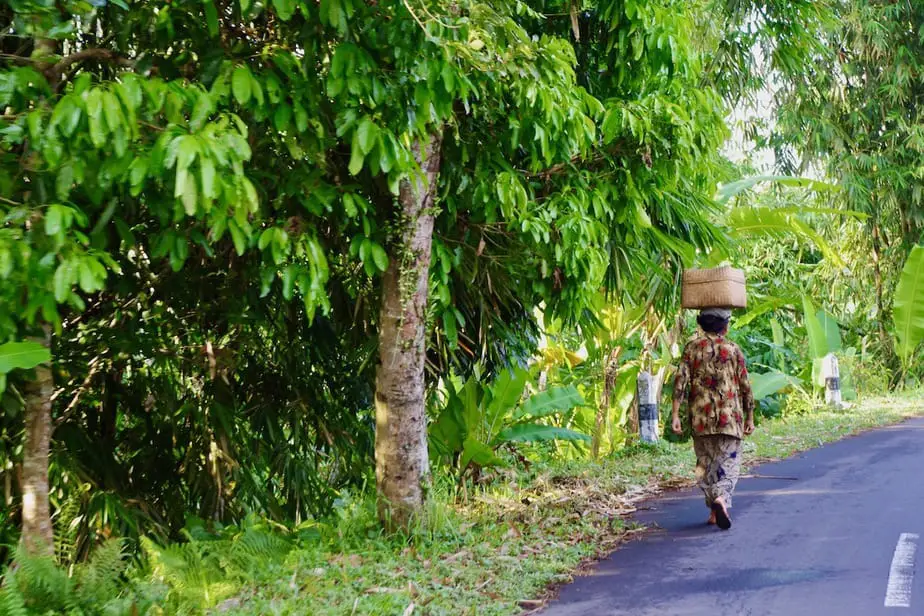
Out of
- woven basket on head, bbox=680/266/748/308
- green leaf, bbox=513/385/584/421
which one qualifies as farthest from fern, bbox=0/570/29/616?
green leaf, bbox=513/385/584/421

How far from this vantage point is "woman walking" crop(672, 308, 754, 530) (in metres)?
6.97

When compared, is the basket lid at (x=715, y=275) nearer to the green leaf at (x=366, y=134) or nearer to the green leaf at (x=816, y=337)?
the green leaf at (x=366, y=134)

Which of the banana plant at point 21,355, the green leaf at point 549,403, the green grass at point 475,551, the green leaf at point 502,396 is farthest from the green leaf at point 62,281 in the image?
the green leaf at point 549,403

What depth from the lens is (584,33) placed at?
291 inches

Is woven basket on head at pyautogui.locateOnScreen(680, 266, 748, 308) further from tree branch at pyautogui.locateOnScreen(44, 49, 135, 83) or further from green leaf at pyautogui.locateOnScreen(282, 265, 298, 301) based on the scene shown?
tree branch at pyautogui.locateOnScreen(44, 49, 135, 83)

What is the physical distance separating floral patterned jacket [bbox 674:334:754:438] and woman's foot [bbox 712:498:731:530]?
53cm

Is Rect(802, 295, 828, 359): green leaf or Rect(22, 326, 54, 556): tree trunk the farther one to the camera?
Rect(802, 295, 828, 359): green leaf

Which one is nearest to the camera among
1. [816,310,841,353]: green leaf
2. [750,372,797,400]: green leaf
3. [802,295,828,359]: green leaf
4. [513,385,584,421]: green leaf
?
[513,385,584,421]: green leaf

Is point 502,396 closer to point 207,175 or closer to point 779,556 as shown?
point 779,556

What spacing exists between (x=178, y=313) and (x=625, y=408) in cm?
681

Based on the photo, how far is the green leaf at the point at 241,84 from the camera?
4.56 m

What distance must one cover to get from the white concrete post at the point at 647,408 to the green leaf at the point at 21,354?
306 inches

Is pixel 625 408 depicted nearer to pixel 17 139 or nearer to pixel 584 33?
pixel 584 33

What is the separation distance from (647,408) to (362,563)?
6046 mm
